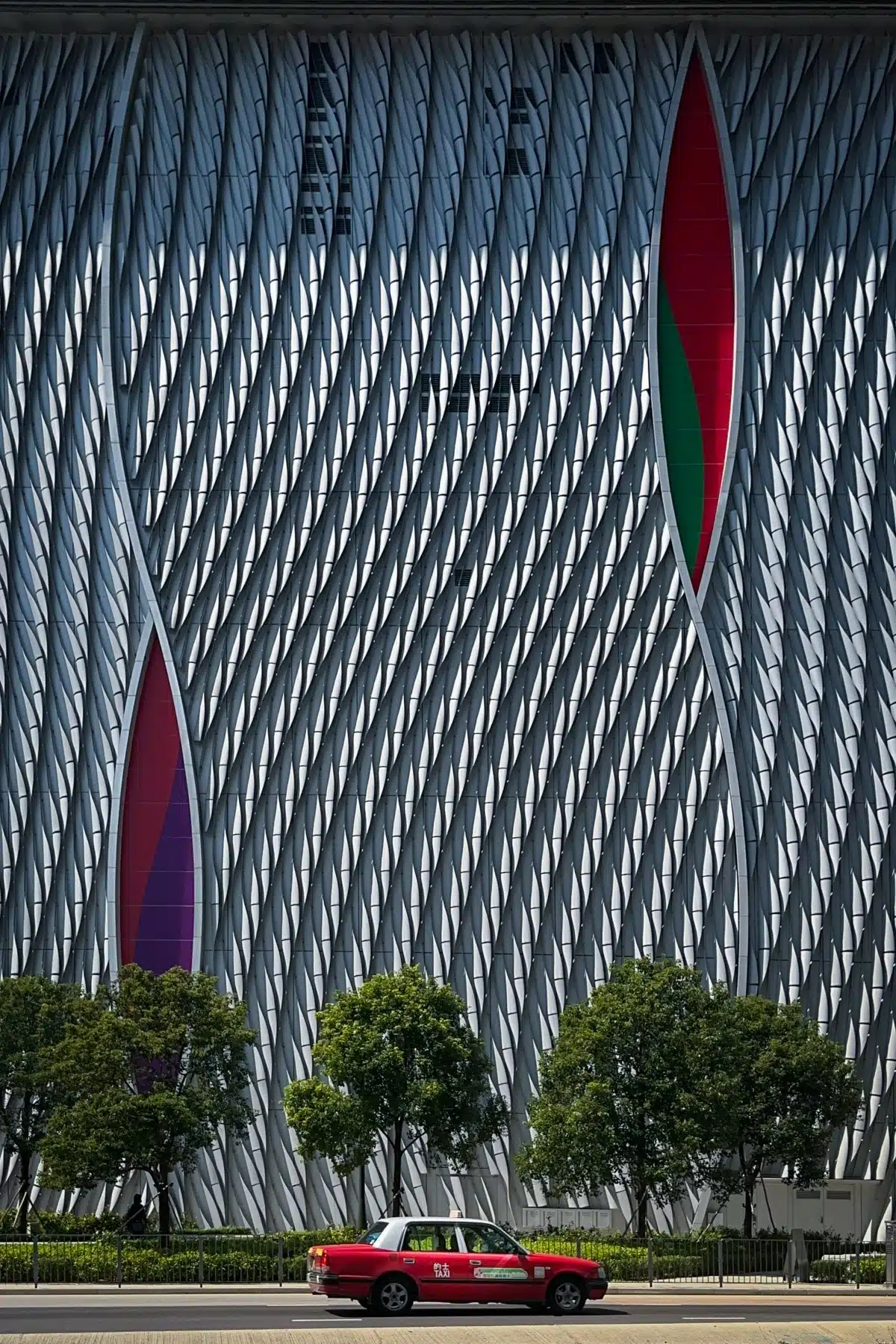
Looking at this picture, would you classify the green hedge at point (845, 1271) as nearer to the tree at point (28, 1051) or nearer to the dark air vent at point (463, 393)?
the tree at point (28, 1051)

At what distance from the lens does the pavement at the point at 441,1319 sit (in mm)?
17766

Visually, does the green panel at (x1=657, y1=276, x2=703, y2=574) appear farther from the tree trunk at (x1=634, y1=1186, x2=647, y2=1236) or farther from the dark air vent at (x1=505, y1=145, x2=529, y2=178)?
the tree trunk at (x1=634, y1=1186, x2=647, y2=1236)

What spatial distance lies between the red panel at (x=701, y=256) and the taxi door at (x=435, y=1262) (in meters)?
27.8

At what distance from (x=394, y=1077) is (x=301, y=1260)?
5786 millimetres

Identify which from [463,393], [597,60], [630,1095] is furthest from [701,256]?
[630,1095]

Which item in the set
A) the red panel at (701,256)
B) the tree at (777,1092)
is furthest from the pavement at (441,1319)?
the red panel at (701,256)

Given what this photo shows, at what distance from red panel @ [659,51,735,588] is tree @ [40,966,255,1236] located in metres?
21.8

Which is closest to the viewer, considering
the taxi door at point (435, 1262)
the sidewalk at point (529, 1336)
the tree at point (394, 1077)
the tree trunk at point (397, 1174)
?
the sidewalk at point (529, 1336)

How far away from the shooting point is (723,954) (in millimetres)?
44094

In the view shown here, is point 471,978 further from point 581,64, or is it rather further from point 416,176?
point 581,64

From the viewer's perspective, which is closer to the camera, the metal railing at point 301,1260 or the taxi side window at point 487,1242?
the taxi side window at point 487,1242

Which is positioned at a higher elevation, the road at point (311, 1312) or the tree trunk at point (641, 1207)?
the tree trunk at point (641, 1207)

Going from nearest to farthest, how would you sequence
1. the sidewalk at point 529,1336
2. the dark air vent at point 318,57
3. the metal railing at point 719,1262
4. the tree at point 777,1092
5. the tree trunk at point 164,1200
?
the sidewalk at point 529,1336 → the metal railing at point 719,1262 → the tree trunk at point 164,1200 → the tree at point 777,1092 → the dark air vent at point 318,57

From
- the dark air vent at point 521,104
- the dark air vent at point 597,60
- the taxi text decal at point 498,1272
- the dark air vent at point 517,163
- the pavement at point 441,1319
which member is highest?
the dark air vent at point 597,60
